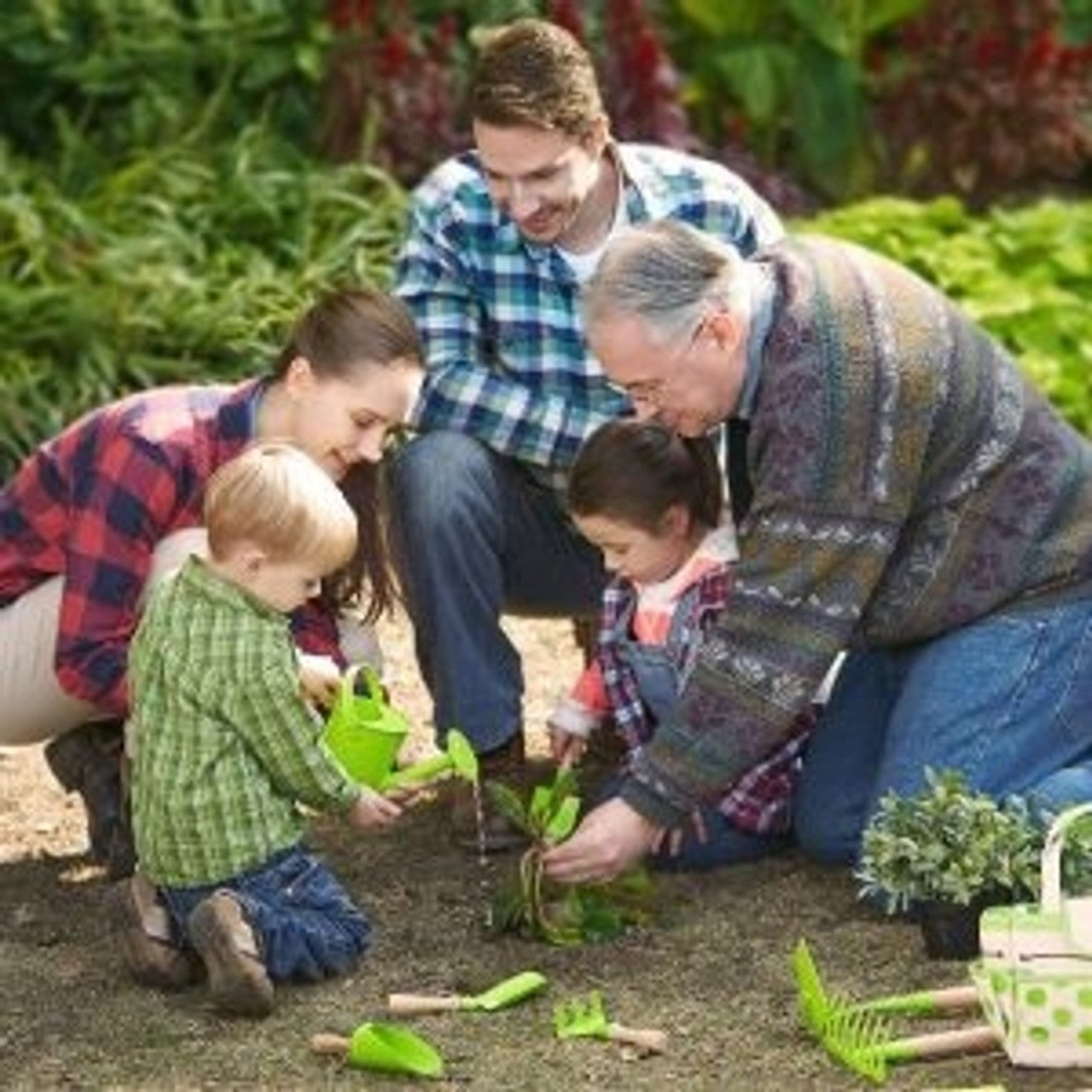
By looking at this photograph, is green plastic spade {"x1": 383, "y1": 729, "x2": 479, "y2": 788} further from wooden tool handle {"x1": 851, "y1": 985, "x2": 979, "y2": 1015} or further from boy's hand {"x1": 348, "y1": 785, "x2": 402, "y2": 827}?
wooden tool handle {"x1": 851, "y1": 985, "x2": 979, "y2": 1015}

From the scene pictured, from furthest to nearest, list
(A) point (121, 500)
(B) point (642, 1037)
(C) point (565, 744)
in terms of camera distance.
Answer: (C) point (565, 744)
(A) point (121, 500)
(B) point (642, 1037)

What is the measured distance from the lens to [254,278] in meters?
8.34

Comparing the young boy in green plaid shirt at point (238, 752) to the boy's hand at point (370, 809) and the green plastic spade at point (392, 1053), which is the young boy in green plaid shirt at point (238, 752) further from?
the green plastic spade at point (392, 1053)

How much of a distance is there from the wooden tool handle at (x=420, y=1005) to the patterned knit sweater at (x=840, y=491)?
433mm

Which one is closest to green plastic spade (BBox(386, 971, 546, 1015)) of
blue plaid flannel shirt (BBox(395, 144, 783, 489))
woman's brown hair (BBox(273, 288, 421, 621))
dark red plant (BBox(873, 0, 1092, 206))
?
woman's brown hair (BBox(273, 288, 421, 621))

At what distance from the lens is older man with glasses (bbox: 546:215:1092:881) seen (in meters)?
5.16

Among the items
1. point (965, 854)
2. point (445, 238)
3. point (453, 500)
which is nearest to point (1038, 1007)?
point (965, 854)

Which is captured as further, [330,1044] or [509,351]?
[509,351]

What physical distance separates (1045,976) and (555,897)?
1.05 metres

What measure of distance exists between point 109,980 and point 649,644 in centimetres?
107

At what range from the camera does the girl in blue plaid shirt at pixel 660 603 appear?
219 inches

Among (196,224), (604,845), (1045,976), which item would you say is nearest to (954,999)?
(1045,976)

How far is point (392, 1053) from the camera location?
15.8 ft

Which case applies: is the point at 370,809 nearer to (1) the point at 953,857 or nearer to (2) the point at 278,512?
(2) the point at 278,512
